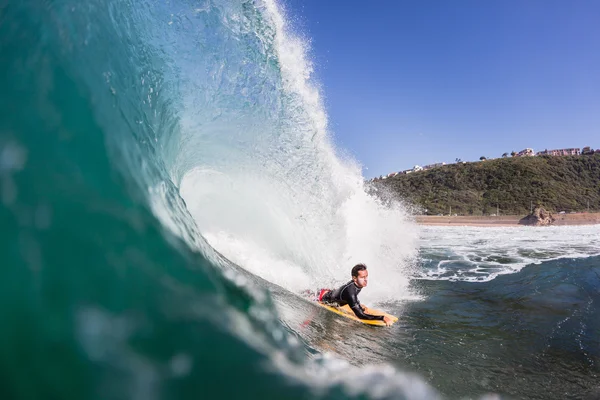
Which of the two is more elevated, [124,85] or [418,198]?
[418,198]

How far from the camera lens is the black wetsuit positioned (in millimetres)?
5859

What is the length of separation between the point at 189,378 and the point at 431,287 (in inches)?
379

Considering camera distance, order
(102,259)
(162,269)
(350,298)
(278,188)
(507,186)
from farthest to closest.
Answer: (507,186), (278,188), (350,298), (162,269), (102,259)

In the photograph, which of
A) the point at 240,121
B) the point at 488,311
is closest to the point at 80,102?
the point at 240,121

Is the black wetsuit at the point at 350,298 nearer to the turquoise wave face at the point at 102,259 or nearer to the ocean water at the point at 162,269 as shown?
the ocean water at the point at 162,269

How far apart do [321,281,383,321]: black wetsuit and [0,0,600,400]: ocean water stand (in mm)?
319

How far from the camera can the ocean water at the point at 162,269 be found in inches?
61.7

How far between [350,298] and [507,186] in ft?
301

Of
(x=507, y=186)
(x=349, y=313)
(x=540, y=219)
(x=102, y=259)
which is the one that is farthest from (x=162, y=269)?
(x=507, y=186)

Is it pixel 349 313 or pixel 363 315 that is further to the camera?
pixel 349 313

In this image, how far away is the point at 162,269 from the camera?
2.10 metres

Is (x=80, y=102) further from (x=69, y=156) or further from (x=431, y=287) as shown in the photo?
(x=431, y=287)

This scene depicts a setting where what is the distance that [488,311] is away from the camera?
7.42m

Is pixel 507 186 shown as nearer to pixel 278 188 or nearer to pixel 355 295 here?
pixel 278 188
